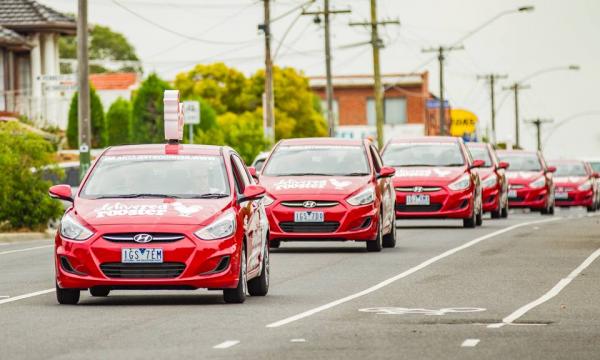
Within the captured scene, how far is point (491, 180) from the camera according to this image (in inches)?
1540

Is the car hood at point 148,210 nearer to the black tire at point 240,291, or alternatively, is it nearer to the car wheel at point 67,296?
the black tire at point 240,291

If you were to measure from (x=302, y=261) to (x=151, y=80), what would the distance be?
46.2 metres

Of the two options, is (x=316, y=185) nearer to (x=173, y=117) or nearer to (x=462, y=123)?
(x=173, y=117)

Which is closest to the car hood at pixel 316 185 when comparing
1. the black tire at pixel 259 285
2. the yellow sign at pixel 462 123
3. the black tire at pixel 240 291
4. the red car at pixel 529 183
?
the black tire at pixel 259 285

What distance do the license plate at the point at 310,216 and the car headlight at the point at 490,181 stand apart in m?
14.5

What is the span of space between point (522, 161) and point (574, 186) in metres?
9.48

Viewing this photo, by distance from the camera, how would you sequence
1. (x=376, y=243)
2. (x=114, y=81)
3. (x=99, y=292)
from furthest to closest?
1. (x=114, y=81)
2. (x=376, y=243)
3. (x=99, y=292)

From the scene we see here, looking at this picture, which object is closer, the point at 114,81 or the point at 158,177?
the point at 158,177

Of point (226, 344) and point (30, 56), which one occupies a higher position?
point (30, 56)

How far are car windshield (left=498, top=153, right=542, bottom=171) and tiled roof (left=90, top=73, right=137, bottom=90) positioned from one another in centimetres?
5823

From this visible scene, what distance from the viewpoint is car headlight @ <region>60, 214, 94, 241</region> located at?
52.5 ft

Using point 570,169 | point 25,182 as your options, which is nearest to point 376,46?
point 570,169

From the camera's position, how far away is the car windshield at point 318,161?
85.0 feet

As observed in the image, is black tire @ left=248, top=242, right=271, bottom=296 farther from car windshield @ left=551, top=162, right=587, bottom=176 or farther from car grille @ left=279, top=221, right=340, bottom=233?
car windshield @ left=551, top=162, right=587, bottom=176
